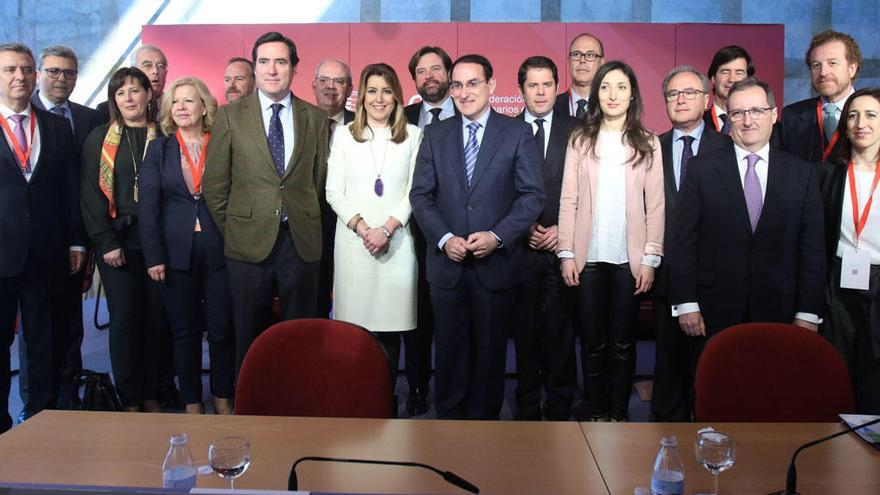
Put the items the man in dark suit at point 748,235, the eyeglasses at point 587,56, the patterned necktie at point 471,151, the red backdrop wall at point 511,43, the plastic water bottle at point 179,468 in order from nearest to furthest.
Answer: the plastic water bottle at point 179,468 → the man in dark suit at point 748,235 → the patterned necktie at point 471,151 → the eyeglasses at point 587,56 → the red backdrop wall at point 511,43

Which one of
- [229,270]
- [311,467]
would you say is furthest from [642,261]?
[311,467]

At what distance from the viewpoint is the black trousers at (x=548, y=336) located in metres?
3.92

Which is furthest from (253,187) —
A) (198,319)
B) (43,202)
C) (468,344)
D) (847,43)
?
(847,43)

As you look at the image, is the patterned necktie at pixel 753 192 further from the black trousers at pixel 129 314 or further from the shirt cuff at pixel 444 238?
the black trousers at pixel 129 314

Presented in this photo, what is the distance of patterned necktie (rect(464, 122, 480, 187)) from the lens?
142 inches

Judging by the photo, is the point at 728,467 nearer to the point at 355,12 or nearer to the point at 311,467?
the point at 311,467

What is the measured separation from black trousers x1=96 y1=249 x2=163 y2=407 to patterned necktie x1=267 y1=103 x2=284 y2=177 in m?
0.86

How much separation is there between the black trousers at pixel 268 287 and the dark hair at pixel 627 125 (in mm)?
1408

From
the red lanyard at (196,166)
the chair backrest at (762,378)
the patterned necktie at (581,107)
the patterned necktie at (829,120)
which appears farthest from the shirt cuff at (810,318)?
the red lanyard at (196,166)

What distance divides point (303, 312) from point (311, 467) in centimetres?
219

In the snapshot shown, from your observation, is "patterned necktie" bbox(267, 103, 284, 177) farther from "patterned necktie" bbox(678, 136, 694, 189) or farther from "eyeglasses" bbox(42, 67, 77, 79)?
"patterned necktie" bbox(678, 136, 694, 189)

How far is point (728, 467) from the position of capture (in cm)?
159

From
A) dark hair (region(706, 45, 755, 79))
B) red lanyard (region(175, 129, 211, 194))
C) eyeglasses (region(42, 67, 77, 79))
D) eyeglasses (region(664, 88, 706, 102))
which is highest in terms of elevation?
dark hair (region(706, 45, 755, 79))

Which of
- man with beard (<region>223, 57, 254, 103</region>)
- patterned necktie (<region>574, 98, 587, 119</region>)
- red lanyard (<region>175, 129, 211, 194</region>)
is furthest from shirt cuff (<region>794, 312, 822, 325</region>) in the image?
man with beard (<region>223, 57, 254, 103</region>)
